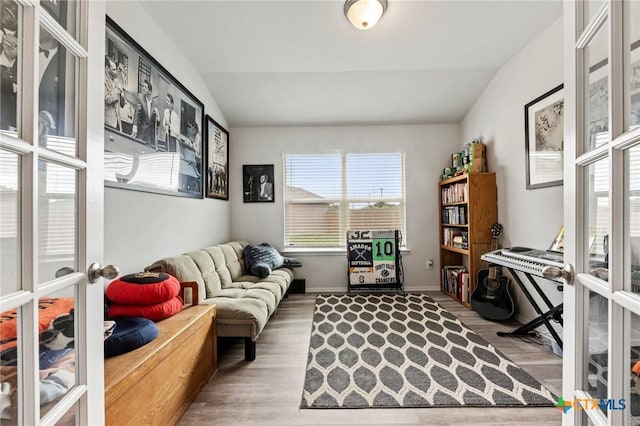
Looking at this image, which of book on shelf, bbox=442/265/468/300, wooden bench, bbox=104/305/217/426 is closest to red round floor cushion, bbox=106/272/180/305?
wooden bench, bbox=104/305/217/426

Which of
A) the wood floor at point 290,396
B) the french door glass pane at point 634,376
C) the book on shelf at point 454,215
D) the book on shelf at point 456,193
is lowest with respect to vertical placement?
the wood floor at point 290,396

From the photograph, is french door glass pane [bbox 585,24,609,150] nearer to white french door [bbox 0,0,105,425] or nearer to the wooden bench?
white french door [bbox 0,0,105,425]

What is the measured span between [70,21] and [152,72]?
1.70 metres

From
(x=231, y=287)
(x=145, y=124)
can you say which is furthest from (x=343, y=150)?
(x=145, y=124)

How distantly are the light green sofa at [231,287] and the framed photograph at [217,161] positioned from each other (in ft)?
2.44

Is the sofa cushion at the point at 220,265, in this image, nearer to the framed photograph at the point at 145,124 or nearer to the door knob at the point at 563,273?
the framed photograph at the point at 145,124

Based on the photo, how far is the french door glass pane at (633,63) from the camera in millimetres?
548

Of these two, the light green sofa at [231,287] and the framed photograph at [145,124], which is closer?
the framed photograph at [145,124]

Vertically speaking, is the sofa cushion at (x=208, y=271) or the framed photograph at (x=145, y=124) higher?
the framed photograph at (x=145, y=124)

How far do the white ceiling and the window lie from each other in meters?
0.58

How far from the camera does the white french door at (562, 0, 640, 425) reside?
Result: 0.57 metres

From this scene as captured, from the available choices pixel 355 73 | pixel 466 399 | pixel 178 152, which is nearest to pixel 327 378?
pixel 466 399

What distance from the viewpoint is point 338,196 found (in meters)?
3.94

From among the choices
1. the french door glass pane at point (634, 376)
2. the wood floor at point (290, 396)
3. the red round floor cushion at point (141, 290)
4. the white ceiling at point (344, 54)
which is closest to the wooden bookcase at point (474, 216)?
the wood floor at point (290, 396)
